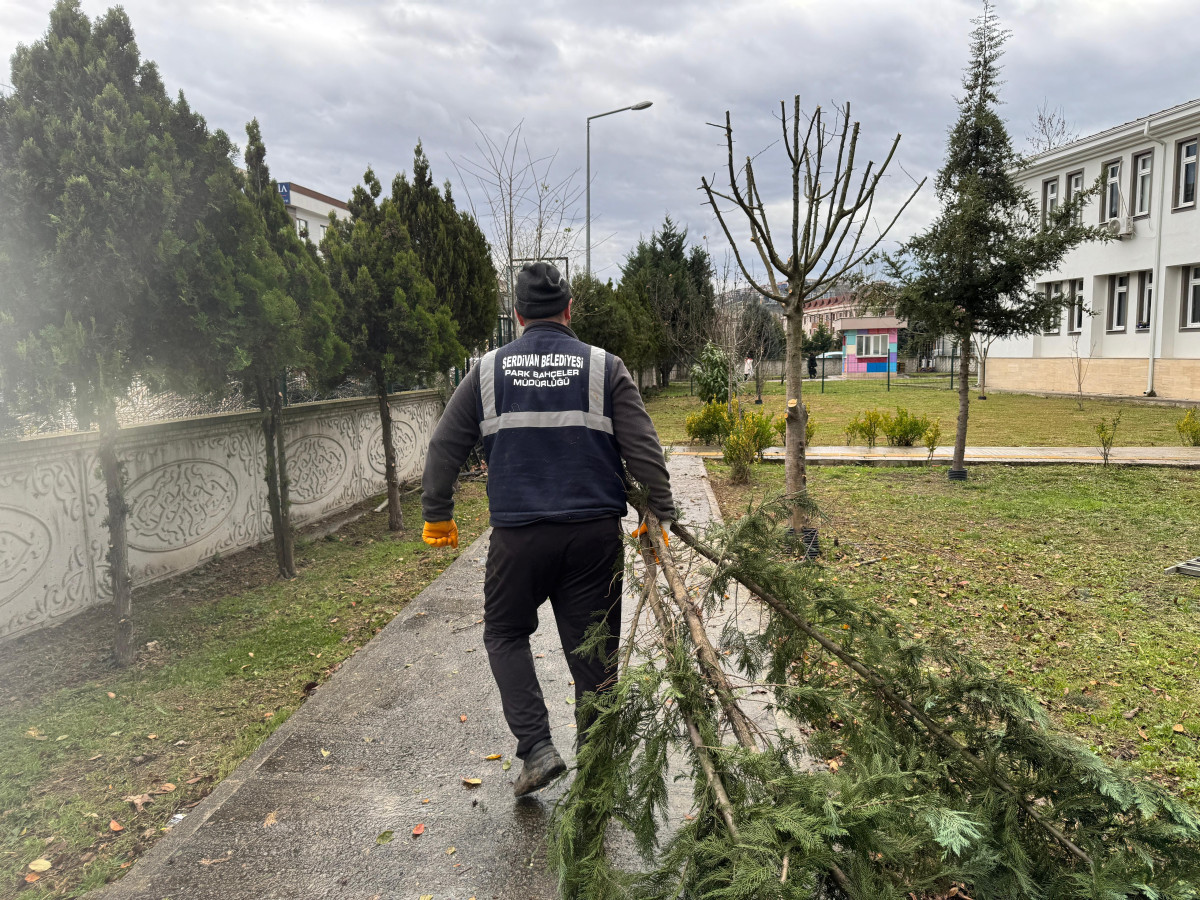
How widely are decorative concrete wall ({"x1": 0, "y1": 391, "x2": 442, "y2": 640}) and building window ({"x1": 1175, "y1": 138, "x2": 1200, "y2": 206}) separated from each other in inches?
970

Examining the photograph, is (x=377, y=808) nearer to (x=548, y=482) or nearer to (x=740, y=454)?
(x=548, y=482)

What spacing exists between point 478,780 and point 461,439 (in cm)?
146

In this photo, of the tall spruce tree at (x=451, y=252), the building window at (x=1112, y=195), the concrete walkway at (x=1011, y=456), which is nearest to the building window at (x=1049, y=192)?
the building window at (x=1112, y=195)


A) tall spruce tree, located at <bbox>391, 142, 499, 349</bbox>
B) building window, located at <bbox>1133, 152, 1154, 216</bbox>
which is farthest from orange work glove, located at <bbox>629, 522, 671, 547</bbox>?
building window, located at <bbox>1133, 152, 1154, 216</bbox>

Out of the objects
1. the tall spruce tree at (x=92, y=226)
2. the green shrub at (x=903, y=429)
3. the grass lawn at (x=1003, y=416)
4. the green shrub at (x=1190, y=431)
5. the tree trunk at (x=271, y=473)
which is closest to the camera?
the tall spruce tree at (x=92, y=226)

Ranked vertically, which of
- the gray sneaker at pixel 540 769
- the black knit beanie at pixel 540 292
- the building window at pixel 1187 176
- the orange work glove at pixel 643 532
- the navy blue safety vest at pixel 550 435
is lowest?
the gray sneaker at pixel 540 769

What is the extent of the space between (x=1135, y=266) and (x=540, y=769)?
27.8 metres

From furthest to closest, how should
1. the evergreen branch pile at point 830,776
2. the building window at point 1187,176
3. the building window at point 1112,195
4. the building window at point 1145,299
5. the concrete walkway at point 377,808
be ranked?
the building window at point 1112,195 < the building window at point 1145,299 < the building window at point 1187,176 < the concrete walkway at point 377,808 < the evergreen branch pile at point 830,776

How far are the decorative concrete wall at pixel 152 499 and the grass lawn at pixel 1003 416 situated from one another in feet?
34.2

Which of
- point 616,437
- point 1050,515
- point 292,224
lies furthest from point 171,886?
point 1050,515

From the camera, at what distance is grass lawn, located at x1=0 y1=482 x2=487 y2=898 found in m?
2.93

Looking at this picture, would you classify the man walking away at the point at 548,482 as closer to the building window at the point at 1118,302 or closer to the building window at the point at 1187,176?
the building window at the point at 1187,176

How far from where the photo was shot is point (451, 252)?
11320mm

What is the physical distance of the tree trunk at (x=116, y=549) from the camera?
4504 mm
